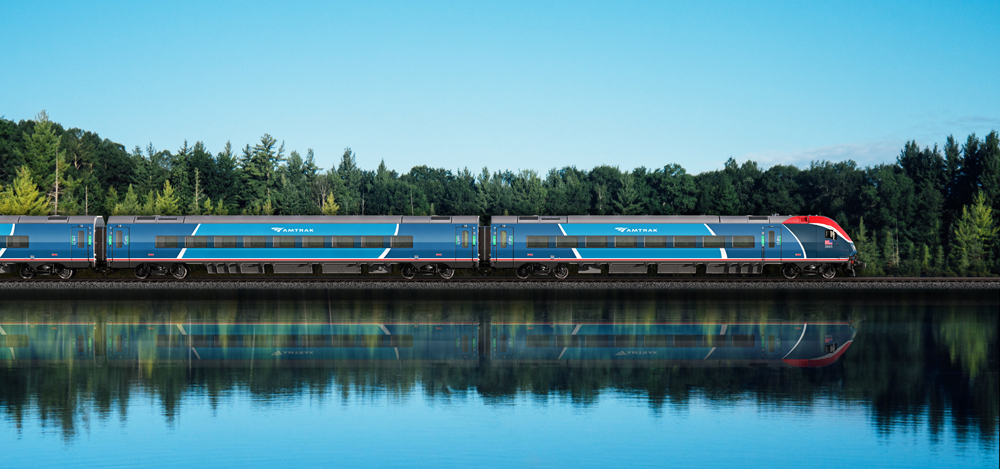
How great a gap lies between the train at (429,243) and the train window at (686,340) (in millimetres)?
16788

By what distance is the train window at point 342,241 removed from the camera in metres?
37.9

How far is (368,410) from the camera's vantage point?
14133 millimetres

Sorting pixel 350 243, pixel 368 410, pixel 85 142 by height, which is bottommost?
pixel 368 410

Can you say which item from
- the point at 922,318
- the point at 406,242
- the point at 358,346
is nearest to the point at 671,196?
the point at 406,242

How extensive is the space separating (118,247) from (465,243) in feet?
53.9

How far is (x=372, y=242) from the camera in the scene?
124 ft

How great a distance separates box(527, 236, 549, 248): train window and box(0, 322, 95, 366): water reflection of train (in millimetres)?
19867

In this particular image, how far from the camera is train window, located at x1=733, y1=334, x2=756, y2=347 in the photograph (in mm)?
19688

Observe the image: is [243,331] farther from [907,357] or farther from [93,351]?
[907,357]

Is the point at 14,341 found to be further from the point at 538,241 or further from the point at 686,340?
the point at 538,241

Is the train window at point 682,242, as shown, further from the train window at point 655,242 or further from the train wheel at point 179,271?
the train wheel at point 179,271

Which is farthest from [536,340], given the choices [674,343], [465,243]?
[465,243]

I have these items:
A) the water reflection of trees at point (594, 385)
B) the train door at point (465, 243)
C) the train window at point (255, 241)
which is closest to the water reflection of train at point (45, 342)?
the water reflection of trees at point (594, 385)

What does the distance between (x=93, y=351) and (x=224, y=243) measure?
1963 cm
